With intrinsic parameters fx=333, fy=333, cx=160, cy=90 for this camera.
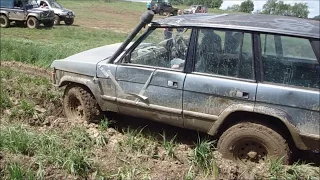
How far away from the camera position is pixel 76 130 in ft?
14.0

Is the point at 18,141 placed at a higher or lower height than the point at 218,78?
lower

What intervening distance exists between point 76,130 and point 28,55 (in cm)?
511

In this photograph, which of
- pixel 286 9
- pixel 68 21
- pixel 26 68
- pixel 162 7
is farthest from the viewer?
pixel 162 7

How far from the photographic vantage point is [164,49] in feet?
13.4

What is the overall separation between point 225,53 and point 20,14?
17.3m

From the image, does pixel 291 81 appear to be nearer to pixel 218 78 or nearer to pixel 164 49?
pixel 218 78

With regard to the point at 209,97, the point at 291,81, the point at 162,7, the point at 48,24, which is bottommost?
the point at 48,24

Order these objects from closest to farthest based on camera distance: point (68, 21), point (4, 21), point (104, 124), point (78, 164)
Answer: point (78, 164)
point (104, 124)
point (4, 21)
point (68, 21)

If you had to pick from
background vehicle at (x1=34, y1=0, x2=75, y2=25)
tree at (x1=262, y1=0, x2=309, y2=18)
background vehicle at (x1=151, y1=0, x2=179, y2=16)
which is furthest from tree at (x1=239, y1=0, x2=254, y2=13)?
background vehicle at (x1=34, y1=0, x2=75, y2=25)

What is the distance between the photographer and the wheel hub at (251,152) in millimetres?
3674

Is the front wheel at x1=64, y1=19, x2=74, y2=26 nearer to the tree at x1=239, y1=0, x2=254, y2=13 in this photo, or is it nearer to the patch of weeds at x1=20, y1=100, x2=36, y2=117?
the patch of weeds at x1=20, y1=100, x2=36, y2=117

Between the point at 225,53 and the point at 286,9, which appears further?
the point at 286,9

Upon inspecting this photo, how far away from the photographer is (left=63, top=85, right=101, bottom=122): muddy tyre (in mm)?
4555

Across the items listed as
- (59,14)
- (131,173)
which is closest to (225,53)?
(131,173)
